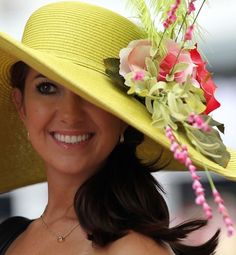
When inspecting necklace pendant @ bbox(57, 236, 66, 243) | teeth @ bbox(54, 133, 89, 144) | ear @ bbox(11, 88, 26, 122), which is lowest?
necklace pendant @ bbox(57, 236, 66, 243)

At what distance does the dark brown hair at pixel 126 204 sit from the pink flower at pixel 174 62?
26 centimetres

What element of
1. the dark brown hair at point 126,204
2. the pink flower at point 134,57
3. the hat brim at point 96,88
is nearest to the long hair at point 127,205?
the dark brown hair at point 126,204

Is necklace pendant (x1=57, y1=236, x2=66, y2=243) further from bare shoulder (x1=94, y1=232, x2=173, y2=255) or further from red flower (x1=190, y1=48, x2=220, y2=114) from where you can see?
red flower (x1=190, y1=48, x2=220, y2=114)

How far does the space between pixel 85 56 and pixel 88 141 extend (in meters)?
0.18

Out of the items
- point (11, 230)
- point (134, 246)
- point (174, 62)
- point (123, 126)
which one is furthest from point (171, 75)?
point (11, 230)

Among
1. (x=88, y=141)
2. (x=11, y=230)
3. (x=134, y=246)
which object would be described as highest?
(x=88, y=141)

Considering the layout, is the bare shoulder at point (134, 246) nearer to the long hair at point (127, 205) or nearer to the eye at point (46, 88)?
the long hair at point (127, 205)

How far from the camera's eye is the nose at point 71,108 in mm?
1668

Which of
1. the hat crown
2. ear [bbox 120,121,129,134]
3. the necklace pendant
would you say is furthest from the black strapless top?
the hat crown

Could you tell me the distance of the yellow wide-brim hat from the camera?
1.52 metres

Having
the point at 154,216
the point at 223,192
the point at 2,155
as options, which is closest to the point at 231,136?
the point at 223,192

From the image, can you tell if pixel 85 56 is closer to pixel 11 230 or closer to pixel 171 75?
pixel 171 75

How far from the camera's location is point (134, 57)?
160 centimetres

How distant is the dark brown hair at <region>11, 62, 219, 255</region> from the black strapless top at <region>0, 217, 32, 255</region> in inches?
10.7
